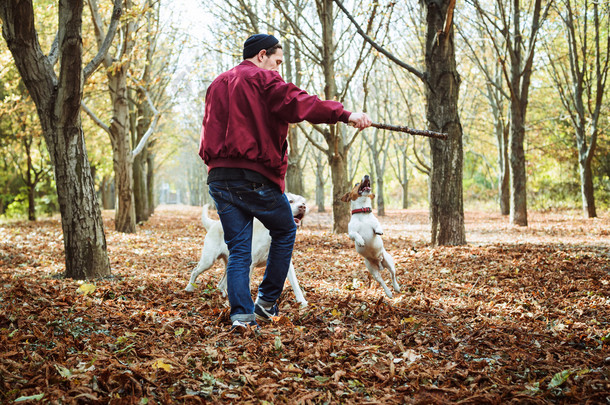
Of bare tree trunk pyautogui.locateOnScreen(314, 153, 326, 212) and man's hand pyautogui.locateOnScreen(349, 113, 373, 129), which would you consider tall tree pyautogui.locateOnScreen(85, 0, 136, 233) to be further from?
bare tree trunk pyautogui.locateOnScreen(314, 153, 326, 212)

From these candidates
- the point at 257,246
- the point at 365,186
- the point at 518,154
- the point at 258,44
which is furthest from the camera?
the point at 518,154

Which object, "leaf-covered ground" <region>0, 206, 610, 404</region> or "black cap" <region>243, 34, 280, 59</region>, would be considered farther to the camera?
"black cap" <region>243, 34, 280, 59</region>

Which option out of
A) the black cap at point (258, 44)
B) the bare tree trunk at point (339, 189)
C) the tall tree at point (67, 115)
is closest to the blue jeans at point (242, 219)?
the black cap at point (258, 44)

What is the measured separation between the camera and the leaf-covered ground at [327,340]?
8.25 ft

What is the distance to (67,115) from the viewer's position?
5.54 meters

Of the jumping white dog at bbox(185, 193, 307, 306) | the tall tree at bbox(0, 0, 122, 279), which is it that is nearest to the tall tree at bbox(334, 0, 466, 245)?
the jumping white dog at bbox(185, 193, 307, 306)

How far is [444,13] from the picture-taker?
27.3 feet

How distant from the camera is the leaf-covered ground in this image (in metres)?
2.51

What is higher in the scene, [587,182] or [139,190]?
[139,190]

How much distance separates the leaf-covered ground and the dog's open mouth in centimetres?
118

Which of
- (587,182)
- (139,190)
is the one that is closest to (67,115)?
(139,190)

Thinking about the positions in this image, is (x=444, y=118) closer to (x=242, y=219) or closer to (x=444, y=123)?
(x=444, y=123)

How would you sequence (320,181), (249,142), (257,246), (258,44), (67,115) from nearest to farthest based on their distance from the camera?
(249,142)
(258,44)
(257,246)
(67,115)
(320,181)

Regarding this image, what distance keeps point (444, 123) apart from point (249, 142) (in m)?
5.72
